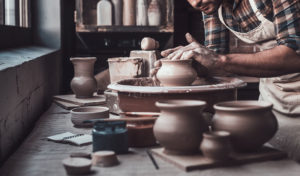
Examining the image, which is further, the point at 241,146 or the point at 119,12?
the point at 119,12

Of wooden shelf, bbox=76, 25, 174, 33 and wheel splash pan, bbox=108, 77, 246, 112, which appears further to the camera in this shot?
wooden shelf, bbox=76, 25, 174, 33

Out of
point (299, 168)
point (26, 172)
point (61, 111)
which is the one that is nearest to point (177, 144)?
point (299, 168)

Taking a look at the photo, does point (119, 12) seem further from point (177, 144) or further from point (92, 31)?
point (177, 144)

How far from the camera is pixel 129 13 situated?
13.3ft

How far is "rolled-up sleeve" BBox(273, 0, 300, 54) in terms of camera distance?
190 cm

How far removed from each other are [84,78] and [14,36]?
27.3 inches

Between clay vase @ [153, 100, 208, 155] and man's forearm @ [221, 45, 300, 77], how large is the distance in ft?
2.05

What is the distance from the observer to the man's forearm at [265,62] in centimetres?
191

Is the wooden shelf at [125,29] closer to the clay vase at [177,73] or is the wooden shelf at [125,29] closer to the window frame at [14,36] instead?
the window frame at [14,36]

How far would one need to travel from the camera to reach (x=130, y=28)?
4055 millimetres

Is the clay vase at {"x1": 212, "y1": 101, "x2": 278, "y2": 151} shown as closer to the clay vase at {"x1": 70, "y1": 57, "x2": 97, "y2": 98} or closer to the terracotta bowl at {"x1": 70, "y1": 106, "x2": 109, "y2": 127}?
the terracotta bowl at {"x1": 70, "y1": 106, "x2": 109, "y2": 127}

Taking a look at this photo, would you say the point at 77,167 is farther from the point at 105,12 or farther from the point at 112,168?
the point at 105,12

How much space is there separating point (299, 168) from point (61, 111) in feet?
5.46

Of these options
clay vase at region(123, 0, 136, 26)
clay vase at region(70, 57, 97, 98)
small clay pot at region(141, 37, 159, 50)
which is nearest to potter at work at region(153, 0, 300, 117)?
small clay pot at region(141, 37, 159, 50)
